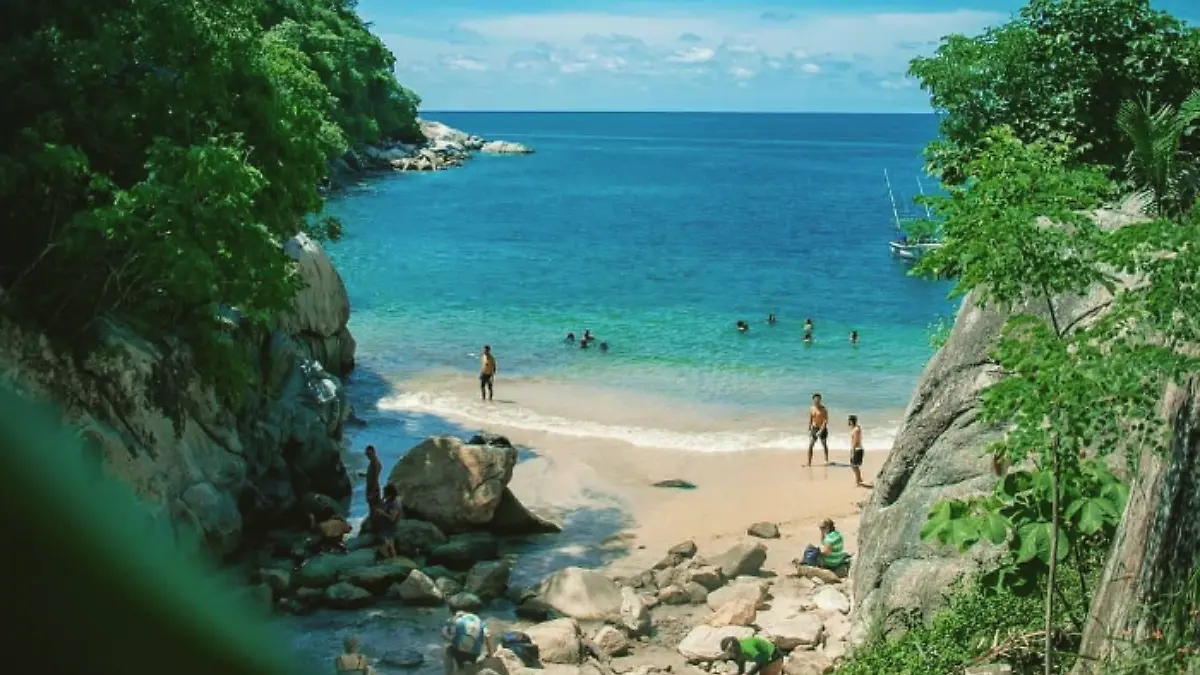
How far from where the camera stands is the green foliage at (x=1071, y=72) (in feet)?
59.0

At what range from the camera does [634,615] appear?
51.6 feet

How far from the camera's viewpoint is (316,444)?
70.3 feet

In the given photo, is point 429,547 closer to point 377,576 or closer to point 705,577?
point 377,576

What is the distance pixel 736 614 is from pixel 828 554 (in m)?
3.18

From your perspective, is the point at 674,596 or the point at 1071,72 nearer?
the point at 674,596

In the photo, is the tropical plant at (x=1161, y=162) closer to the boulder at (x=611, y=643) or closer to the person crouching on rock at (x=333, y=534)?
the boulder at (x=611, y=643)

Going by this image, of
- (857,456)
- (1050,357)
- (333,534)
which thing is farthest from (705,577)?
(1050,357)

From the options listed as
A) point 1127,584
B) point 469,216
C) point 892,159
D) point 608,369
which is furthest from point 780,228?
point 892,159

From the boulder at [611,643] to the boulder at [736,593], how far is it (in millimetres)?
1914

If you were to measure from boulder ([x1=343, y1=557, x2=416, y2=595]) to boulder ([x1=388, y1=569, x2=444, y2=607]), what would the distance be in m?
0.37

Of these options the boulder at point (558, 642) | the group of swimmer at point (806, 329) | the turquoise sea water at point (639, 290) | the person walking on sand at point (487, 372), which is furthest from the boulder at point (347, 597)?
the group of swimmer at point (806, 329)

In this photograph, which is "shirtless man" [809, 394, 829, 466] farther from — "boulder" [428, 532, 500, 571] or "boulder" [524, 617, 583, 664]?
"boulder" [524, 617, 583, 664]

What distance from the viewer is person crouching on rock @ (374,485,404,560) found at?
723 inches

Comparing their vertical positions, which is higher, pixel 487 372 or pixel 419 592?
pixel 487 372
